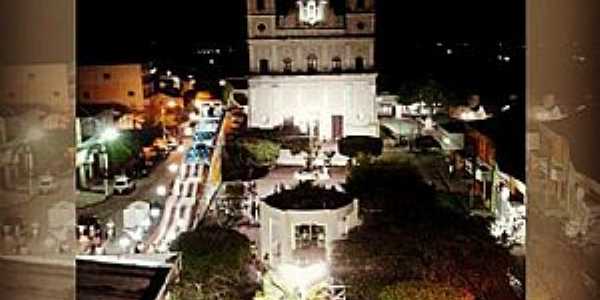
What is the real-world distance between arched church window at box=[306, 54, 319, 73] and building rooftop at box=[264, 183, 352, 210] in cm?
346

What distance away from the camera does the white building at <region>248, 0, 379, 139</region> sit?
23.9 feet

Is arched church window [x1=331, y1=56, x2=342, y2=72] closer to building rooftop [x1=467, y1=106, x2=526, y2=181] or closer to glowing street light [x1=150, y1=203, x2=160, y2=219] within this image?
building rooftop [x1=467, y1=106, x2=526, y2=181]

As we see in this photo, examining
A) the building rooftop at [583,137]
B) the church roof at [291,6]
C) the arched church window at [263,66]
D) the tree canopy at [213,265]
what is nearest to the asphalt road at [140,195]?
the tree canopy at [213,265]

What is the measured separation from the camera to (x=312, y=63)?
750cm

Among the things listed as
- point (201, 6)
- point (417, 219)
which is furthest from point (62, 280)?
point (201, 6)

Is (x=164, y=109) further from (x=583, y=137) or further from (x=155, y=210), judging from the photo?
(x=583, y=137)

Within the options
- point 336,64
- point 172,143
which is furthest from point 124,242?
point 336,64

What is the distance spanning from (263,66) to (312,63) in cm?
39

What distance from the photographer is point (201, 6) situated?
14.6 ft

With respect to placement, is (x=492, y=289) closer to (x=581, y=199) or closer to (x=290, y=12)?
(x=581, y=199)

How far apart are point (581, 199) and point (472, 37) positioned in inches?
174

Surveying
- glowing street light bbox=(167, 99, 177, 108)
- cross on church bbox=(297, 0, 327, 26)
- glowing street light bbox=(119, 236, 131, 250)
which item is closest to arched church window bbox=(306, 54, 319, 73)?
cross on church bbox=(297, 0, 327, 26)

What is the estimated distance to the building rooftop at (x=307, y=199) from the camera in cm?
378

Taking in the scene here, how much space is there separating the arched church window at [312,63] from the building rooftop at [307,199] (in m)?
3.46
